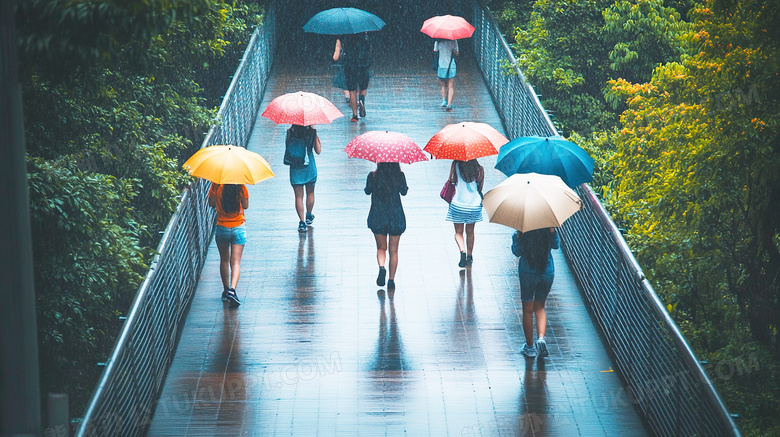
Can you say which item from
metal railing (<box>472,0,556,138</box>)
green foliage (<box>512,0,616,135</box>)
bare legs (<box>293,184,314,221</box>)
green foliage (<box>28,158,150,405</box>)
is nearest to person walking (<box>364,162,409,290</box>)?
bare legs (<box>293,184,314,221</box>)

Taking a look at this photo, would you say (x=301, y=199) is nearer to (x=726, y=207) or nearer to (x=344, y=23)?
(x=726, y=207)

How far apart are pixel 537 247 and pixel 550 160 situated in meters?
1.76

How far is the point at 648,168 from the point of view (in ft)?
37.1

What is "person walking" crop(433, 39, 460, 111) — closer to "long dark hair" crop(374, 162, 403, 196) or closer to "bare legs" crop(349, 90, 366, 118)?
"bare legs" crop(349, 90, 366, 118)

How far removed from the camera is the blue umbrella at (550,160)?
32.5 feet

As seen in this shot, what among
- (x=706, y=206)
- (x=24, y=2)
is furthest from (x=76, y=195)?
(x=706, y=206)

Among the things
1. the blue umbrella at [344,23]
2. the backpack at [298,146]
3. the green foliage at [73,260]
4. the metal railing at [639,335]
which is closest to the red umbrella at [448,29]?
the blue umbrella at [344,23]

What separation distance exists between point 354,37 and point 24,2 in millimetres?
10739

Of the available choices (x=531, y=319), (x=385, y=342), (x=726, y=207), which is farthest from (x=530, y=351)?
(x=726, y=207)

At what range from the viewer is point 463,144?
10.2 metres

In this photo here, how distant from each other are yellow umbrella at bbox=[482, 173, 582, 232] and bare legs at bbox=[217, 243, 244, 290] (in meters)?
2.78

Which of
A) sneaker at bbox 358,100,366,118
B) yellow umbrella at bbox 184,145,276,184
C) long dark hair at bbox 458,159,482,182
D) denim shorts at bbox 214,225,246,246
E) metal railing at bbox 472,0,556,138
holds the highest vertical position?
yellow umbrella at bbox 184,145,276,184

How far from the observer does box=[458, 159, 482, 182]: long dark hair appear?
10398 millimetres

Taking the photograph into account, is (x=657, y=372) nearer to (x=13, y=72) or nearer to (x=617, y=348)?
(x=617, y=348)
